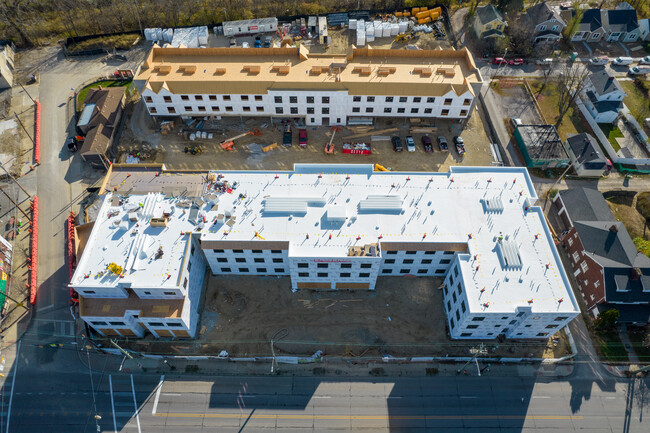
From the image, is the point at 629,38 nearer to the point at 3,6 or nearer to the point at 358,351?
the point at 358,351

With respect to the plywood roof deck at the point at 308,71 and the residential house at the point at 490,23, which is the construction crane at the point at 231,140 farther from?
the residential house at the point at 490,23

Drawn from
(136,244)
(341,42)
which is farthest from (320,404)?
(341,42)

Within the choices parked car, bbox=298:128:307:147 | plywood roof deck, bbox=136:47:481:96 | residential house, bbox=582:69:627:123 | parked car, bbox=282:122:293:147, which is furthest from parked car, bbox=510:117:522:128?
parked car, bbox=282:122:293:147

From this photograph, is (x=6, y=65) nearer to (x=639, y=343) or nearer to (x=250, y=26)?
(x=250, y=26)

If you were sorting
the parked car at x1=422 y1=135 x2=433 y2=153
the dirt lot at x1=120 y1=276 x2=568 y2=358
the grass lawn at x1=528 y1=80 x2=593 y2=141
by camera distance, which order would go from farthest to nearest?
the grass lawn at x1=528 y1=80 x2=593 y2=141 → the parked car at x1=422 y1=135 x2=433 y2=153 → the dirt lot at x1=120 y1=276 x2=568 y2=358

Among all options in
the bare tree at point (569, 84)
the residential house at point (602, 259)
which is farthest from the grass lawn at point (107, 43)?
the residential house at point (602, 259)

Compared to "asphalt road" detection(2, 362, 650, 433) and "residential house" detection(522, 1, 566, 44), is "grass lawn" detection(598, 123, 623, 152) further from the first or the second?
"asphalt road" detection(2, 362, 650, 433)
